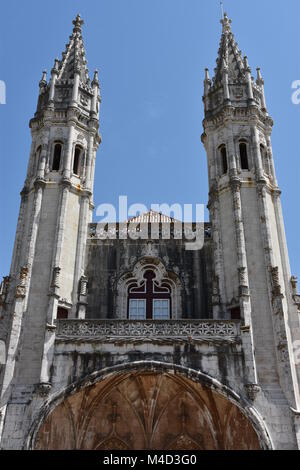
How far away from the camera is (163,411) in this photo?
69.6 feet

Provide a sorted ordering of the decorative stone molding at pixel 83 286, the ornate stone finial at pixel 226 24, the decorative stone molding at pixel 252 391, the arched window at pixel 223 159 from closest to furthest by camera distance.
A: 1. the decorative stone molding at pixel 252 391
2. the decorative stone molding at pixel 83 286
3. the arched window at pixel 223 159
4. the ornate stone finial at pixel 226 24

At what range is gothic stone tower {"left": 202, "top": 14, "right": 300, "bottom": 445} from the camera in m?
20.5

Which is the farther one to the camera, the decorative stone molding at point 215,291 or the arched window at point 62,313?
the decorative stone molding at point 215,291

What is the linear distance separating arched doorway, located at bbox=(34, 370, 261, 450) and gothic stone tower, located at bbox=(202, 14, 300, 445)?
1860mm

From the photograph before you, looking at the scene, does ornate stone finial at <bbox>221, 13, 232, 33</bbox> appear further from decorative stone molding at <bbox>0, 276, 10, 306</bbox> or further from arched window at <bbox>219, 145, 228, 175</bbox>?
decorative stone molding at <bbox>0, 276, 10, 306</bbox>

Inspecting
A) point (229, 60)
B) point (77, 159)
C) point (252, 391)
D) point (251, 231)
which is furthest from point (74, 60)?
point (252, 391)

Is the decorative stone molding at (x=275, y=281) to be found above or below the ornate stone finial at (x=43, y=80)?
below

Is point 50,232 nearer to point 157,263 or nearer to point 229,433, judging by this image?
point 157,263

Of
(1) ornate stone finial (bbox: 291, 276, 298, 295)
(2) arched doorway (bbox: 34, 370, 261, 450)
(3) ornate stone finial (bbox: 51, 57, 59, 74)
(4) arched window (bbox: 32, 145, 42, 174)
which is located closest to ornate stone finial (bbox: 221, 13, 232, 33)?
(3) ornate stone finial (bbox: 51, 57, 59, 74)

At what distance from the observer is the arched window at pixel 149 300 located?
2383 cm

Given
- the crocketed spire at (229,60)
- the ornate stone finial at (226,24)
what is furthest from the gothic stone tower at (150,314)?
the ornate stone finial at (226,24)

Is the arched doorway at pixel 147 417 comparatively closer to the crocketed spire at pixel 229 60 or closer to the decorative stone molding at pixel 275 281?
the decorative stone molding at pixel 275 281

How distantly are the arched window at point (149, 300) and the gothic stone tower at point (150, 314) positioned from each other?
Result: 0.15 feet

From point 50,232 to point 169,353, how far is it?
7.40 m
